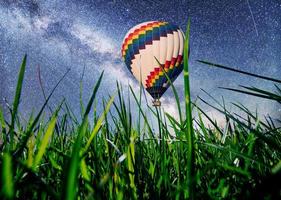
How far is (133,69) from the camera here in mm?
11617

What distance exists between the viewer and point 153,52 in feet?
38.2

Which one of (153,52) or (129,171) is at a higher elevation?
(153,52)

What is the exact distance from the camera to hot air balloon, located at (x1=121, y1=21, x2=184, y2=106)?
1163 centimetres

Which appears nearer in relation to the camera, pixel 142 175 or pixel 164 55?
pixel 142 175

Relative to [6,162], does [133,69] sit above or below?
above

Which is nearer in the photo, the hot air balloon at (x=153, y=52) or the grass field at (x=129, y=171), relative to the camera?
the grass field at (x=129, y=171)

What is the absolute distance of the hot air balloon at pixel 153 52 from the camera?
38.2 ft

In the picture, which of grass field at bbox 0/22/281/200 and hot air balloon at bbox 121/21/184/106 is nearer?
grass field at bbox 0/22/281/200

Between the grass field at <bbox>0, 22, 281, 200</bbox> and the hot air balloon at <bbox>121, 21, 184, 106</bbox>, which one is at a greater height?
the hot air balloon at <bbox>121, 21, 184, 106</bbox>

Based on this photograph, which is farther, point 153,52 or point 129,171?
point 153,52

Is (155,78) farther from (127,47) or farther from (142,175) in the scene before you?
(142,175)

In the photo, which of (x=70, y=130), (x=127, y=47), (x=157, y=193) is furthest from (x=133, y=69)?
(x=157, y=193)

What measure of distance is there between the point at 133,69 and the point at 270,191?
11524 millimetres

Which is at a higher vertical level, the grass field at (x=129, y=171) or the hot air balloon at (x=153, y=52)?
the hot air balloon at (x=153, y=52)
